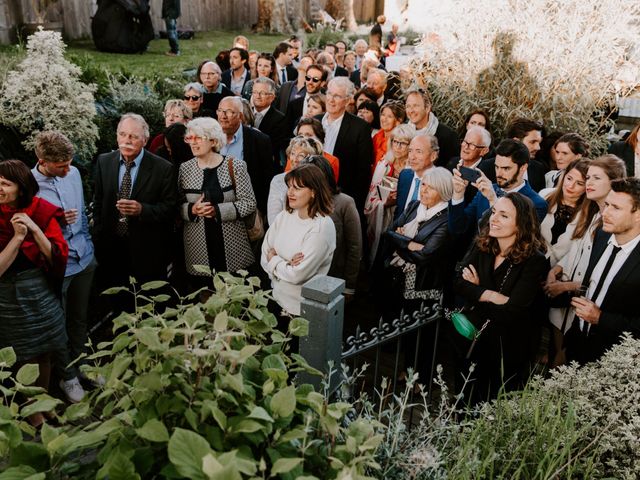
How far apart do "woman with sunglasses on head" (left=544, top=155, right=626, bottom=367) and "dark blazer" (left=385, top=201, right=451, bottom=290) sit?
727mm

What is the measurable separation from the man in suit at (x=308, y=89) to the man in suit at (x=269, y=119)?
29cm

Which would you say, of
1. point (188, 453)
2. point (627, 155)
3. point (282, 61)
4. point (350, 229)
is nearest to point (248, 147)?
point (350, 229)

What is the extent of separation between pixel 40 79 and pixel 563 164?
15.4 ft

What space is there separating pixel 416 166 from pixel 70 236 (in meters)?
2.75

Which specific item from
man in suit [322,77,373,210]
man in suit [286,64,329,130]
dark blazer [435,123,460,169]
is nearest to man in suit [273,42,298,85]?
man in suit [286,64,329,130]

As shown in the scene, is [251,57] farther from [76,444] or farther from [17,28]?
[76,444]

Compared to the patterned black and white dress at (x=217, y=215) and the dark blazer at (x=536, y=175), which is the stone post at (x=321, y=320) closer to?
the patterned black and white dress at (x=217, y=215)

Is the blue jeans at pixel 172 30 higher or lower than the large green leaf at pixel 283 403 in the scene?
higher

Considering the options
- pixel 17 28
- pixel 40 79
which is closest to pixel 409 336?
pixel 40 79

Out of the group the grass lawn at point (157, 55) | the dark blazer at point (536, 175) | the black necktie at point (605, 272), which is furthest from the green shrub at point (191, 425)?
the grass lawn at point (157, 55)

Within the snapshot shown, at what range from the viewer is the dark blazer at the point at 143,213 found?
14.9 ft

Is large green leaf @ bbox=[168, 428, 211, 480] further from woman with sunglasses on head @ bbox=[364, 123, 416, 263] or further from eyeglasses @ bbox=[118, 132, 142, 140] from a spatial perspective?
woman with sunglasses on head @ bbox=[364, 123, 416, 263]

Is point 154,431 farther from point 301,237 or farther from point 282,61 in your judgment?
point 282,61

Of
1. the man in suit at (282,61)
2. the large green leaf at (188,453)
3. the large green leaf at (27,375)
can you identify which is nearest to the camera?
the large green leaf at (188,453)
